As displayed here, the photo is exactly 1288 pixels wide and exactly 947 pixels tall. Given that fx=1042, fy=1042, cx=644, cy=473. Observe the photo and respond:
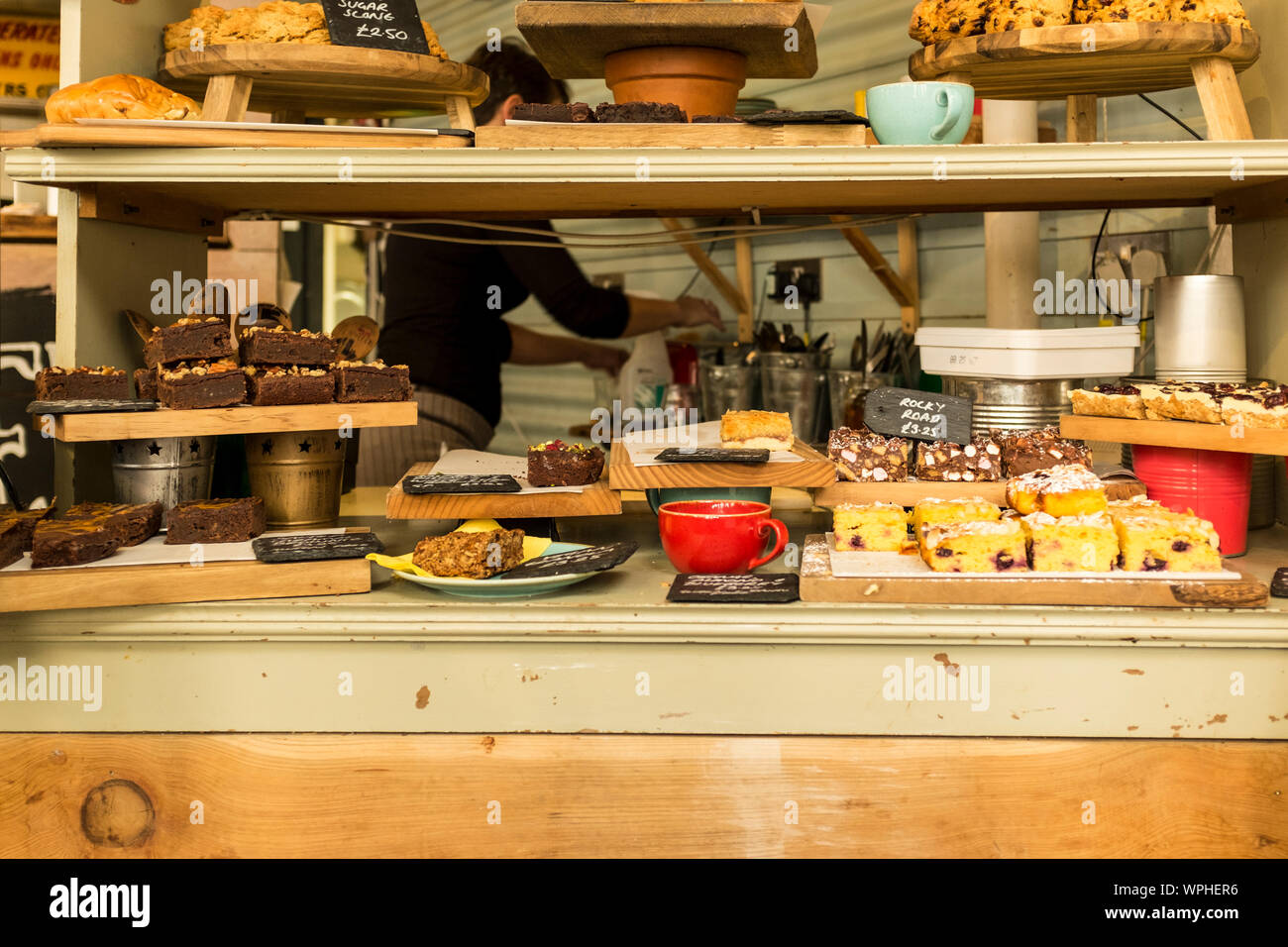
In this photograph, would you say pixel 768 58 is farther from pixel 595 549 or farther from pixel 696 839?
pixel 696 839

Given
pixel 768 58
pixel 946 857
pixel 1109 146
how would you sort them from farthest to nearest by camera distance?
1. pixel 768 58
2. pixel 1109 146
3. pixel 946 857

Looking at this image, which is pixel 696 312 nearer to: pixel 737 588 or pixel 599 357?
pixel 599 357

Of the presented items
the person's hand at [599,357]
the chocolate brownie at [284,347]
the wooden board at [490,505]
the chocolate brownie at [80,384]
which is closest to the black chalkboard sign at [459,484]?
the wooden board at [490,505]

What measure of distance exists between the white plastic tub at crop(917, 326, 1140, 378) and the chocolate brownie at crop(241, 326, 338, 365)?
118 cm

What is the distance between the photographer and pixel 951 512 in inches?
59.2

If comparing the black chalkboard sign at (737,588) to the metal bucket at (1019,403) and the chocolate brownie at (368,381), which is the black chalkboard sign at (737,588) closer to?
the chocolate brownie at (368,381)

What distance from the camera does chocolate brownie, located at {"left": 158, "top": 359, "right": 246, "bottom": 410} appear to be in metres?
1.52

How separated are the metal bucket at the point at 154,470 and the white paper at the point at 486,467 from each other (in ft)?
1.32

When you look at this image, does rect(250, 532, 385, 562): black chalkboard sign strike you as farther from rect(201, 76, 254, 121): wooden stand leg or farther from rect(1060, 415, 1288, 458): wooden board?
rect(1060, 415, 1288, 458): wooden board

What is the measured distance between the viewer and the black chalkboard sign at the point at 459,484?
1566mm

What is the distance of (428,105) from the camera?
6.24ft

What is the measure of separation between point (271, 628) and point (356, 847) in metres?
0.32

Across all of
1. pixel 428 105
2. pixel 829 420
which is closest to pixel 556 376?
pixel 829 420
